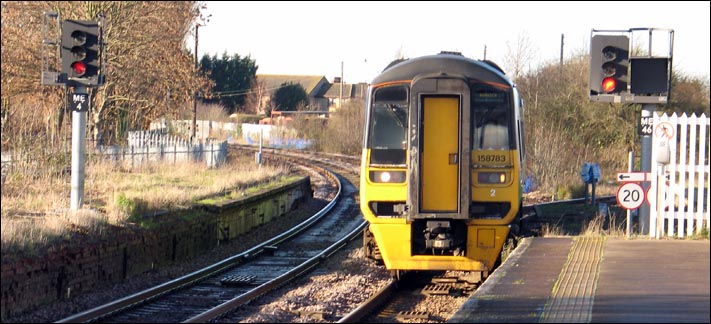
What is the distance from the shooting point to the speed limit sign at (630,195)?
12734 millimetres

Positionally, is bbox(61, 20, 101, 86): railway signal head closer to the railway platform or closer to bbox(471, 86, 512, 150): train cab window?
bbox(471, 86, 512, 150): train cab window

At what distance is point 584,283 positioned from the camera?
9.41 m

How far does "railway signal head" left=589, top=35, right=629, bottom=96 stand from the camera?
45.4 ft

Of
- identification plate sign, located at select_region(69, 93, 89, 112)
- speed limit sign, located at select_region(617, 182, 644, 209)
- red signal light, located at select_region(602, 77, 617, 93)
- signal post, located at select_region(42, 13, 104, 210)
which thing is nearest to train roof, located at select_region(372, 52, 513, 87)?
speed limit sign, located at select_region(617, 182, 644, 209)

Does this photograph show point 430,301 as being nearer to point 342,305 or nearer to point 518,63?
point 342,305

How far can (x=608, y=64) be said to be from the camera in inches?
551

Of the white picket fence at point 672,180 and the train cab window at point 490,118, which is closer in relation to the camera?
the train cab window at point 490,118

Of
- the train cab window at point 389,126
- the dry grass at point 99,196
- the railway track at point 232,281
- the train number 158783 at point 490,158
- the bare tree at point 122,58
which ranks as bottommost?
the railway track at point 232,281

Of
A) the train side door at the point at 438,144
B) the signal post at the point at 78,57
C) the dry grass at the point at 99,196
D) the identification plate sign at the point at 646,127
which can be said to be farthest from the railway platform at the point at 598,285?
the signal post at the point at 78,57

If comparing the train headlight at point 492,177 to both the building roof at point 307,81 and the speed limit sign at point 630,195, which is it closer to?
the speed limit sign at point 630,195

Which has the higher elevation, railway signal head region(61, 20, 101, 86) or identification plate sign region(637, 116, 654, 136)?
railway signal head region(61, 20, 101, 86)

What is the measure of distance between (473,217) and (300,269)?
3715 mm

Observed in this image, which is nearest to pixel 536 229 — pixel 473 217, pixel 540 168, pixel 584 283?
pixel 473 217

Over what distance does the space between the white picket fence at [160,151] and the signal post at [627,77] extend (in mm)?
15228
